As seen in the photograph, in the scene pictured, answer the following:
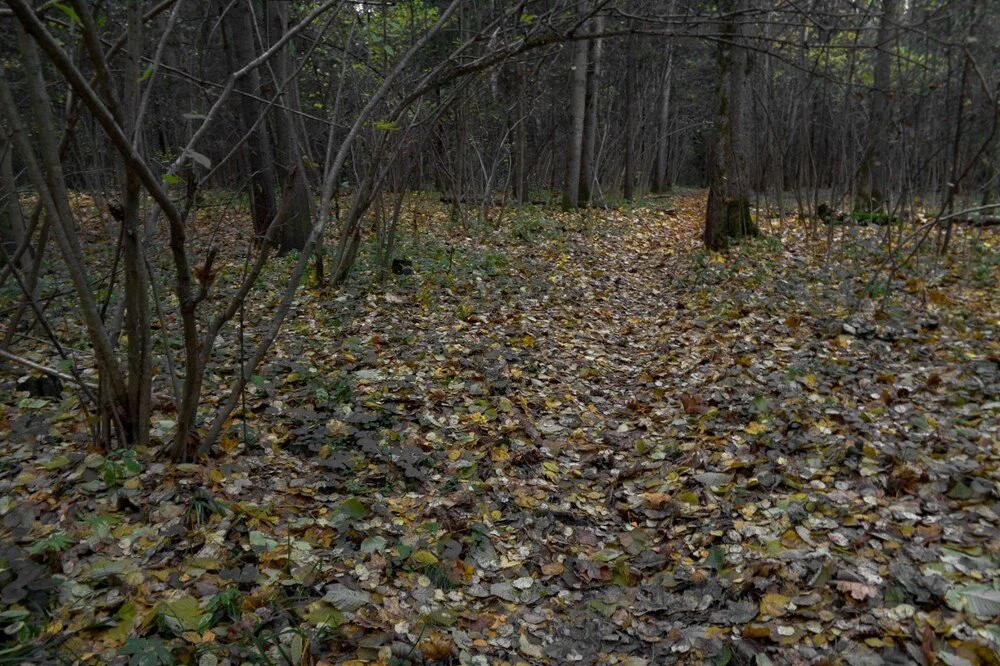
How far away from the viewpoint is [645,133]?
19484 millimetres

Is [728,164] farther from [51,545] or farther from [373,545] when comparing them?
[51,545]

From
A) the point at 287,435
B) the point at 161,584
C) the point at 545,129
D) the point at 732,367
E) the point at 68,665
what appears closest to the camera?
the point at 68,665

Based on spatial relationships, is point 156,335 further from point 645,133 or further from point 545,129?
point 645,133

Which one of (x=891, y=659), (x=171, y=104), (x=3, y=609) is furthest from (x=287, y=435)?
(x=171, y=104)

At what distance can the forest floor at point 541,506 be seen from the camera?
8.30 ft

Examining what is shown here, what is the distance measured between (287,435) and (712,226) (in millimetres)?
7627

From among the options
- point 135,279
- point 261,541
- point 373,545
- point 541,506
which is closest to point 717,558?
point 541,506

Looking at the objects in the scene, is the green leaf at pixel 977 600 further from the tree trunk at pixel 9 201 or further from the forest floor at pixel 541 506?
the tree trunk at pixel 9 201

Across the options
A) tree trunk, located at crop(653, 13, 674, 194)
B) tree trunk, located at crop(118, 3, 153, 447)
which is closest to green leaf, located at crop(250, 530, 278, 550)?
tree trunk, located at crop(118, 3, 153, 447)

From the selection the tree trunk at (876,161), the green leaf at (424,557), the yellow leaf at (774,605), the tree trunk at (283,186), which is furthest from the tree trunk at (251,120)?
the tree trunk at (876,161)

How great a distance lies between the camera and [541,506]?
368 centimetres

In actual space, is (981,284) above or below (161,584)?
above

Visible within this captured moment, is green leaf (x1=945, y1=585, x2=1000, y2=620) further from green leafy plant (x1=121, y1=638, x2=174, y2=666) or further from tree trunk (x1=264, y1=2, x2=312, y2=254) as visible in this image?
tree trunk (x1=264, y1=2, x2=312, y2=254)

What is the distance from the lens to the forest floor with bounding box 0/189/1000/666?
2529 mm
